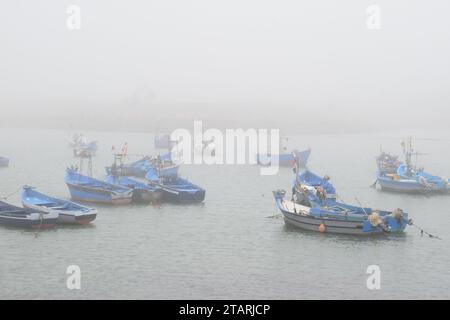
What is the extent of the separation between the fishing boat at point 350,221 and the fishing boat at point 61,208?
46.6ft

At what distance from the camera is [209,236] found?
144 feet

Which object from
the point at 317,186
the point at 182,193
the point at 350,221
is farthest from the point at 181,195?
the point at 350,221

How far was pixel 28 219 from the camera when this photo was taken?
42.6 metres

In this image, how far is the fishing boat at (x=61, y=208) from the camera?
44250mm

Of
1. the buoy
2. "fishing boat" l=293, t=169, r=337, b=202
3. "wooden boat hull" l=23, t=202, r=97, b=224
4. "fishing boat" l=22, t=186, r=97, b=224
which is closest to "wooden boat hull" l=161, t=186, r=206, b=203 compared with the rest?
"fishing boat" l=293, t=169, r=337, b=202

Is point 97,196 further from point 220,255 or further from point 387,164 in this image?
point 387,164

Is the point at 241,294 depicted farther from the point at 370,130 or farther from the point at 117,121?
the point at 370,130

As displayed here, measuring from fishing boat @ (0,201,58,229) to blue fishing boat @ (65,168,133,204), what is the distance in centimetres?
920

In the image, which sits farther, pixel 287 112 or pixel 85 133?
pixel 287 112

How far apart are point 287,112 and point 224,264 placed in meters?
141

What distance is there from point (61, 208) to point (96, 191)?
7.73 meters

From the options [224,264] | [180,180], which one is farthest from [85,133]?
[224,264]

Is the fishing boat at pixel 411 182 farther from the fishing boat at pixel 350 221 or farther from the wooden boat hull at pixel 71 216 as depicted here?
the wooden boat hull at pixel 71 216

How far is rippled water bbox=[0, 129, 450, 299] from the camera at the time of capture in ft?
108
